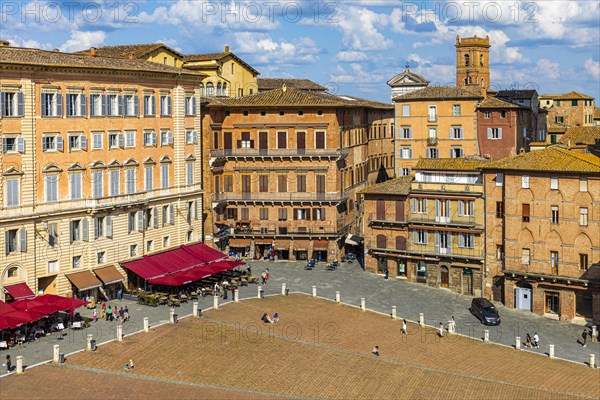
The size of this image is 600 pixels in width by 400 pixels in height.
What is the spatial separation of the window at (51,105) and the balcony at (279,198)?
77.1ft

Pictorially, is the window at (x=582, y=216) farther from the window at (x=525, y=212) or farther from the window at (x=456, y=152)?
the window at (x=456, y=152)

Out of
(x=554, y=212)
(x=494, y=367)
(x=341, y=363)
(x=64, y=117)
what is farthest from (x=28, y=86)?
(x=554, y=212)

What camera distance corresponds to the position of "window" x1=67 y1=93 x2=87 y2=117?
6166 cm

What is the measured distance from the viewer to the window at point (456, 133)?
93.3 m

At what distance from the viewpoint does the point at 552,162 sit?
67000 mm

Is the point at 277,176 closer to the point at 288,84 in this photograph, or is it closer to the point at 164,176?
the point at 164,176

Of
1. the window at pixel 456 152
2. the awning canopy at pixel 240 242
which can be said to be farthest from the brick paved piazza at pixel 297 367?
the window at pixel 456 152

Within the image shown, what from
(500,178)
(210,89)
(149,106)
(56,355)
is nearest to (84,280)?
(56,355)

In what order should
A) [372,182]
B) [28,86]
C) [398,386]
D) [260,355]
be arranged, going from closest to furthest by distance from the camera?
[398,386], [260,355], [28,86], [372,182]

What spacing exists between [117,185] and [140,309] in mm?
10131

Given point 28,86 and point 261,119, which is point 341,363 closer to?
point 28,86

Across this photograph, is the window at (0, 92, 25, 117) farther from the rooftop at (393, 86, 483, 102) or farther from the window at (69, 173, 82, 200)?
the rooftop at (393, 86, 483, 102)

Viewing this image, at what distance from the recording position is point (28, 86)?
58.3 meters

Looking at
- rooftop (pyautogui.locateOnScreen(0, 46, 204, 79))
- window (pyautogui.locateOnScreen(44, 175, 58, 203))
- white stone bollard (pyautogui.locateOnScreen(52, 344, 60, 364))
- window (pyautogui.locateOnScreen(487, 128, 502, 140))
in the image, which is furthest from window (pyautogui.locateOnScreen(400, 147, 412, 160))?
white stone bollard (pyautogui.locateOnScreen(52, 344, 60, 364))
